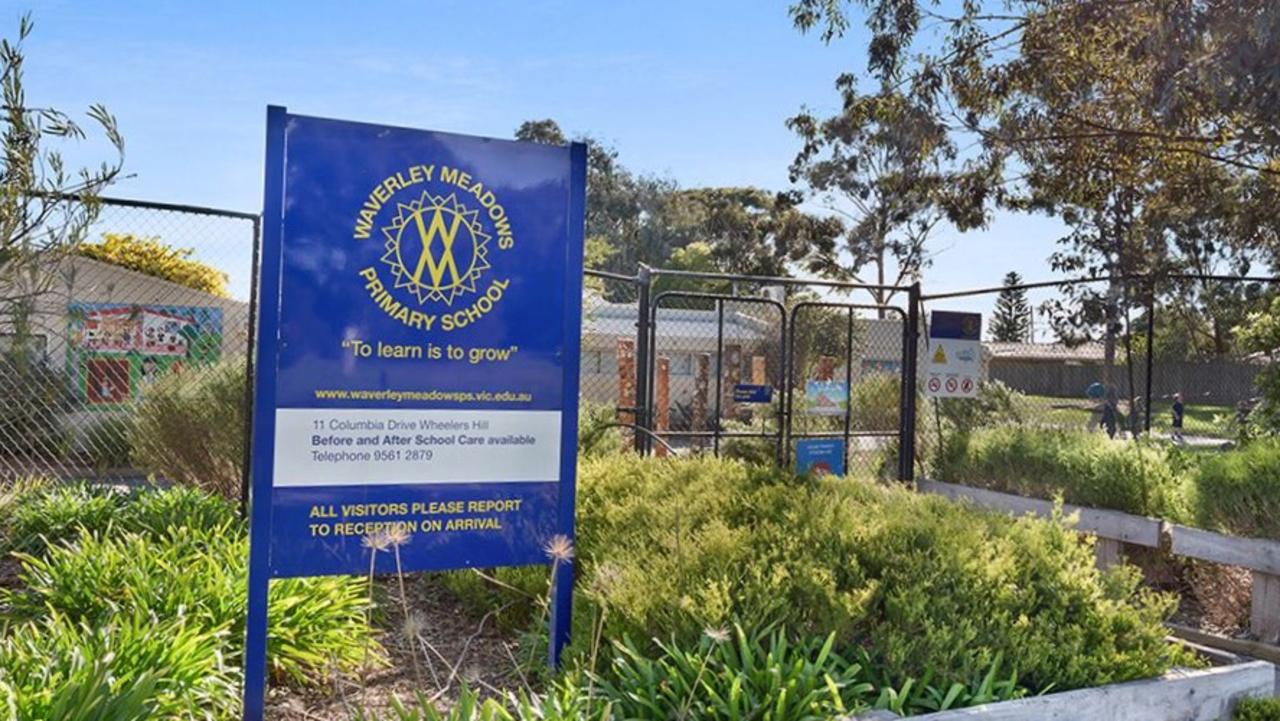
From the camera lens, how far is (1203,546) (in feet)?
21.2

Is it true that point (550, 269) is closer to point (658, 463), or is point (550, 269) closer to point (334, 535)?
point (334, 535)

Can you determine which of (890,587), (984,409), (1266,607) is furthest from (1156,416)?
(890,587)

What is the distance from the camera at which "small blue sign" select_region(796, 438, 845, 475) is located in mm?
9602

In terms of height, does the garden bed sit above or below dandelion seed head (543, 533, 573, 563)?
below

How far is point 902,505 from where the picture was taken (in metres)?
4.81

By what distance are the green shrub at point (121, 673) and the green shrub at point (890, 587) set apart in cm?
134

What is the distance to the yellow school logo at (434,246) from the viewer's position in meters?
3.99

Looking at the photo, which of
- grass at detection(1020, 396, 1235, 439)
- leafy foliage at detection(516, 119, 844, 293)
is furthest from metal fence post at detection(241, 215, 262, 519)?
leafy foliage at detection(516, 119, 844, 293)

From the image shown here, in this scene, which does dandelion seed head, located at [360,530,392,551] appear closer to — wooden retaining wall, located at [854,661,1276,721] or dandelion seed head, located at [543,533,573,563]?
dandelion seed head, located at [543,533,573,563]

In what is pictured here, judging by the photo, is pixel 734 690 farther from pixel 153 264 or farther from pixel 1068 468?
pixel 153 264

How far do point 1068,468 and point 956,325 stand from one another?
6.99 feet

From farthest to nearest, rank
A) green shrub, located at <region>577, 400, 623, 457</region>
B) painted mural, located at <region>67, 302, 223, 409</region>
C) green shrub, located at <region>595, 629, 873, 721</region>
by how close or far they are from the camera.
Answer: painted mural, located at <region>67, 302, 223, 409</region>
green shrub, located at <region>577, 400, 623, 457</region>
green shrub, located at <region>595, 629, 873, 721</region>

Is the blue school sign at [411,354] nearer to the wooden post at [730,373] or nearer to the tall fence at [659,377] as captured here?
the tall fence at [659,377]

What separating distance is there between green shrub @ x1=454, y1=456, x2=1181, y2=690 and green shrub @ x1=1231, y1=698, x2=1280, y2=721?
274 millimetres
